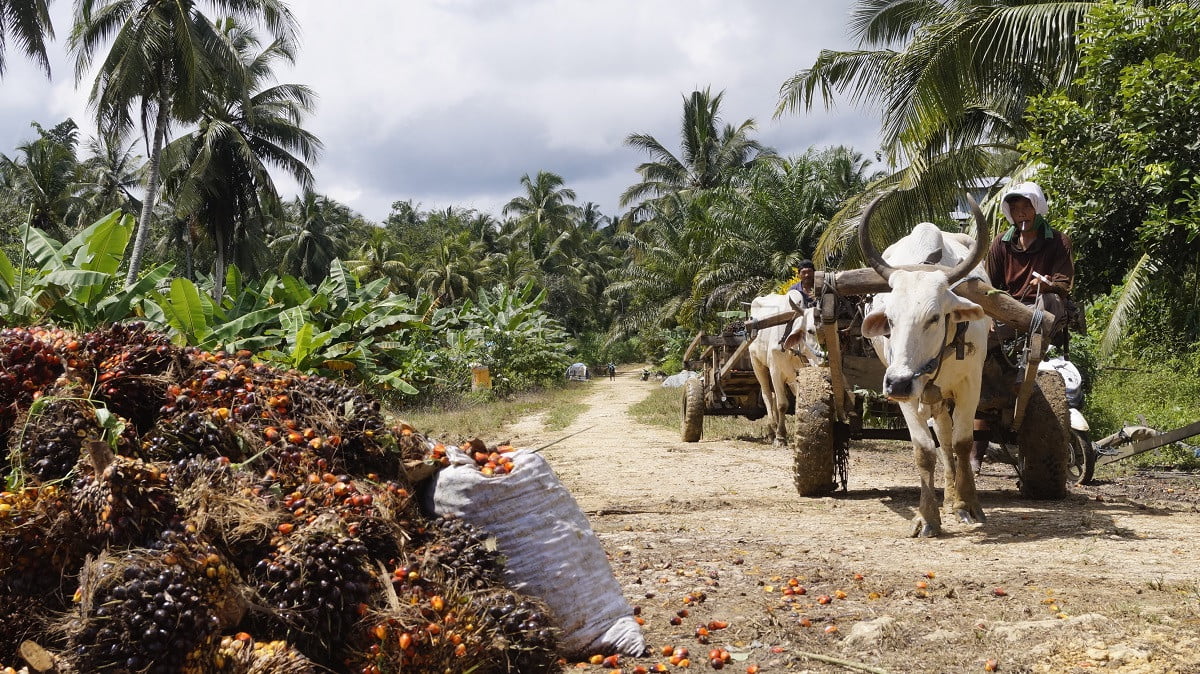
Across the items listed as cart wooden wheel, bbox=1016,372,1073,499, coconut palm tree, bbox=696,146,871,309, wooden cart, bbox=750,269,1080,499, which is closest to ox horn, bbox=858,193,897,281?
wooden cart, bbox=750,269,1080,499

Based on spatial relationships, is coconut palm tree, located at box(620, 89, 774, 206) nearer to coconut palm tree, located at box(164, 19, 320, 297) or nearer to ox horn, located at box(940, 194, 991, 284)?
coconut palm tree, located at box(164, 19, 320, 297)

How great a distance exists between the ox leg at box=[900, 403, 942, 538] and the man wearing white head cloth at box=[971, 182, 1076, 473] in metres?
1.18

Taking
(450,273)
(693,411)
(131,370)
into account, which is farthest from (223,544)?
(450,273)

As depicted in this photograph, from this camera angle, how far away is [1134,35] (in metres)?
8.01

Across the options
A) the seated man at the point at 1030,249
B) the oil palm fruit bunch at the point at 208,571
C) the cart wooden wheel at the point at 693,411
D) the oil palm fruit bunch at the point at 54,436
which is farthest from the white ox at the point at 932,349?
the cart wooden wheel at the point at 693,411

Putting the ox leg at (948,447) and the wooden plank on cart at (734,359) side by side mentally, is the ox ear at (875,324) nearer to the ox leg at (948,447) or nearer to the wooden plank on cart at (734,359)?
the ox leg at (948,447)

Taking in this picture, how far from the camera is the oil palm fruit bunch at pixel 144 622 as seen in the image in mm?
2252

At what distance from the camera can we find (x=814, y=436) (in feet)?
21.5

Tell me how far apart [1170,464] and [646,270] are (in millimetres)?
25397

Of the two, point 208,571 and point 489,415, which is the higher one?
point 208,571

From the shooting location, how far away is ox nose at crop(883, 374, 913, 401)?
192 inches

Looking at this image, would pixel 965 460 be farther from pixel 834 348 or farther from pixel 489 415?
pixel 489 415

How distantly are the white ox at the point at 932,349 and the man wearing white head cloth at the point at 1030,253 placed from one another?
0.44m

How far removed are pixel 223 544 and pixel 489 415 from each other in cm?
1471
